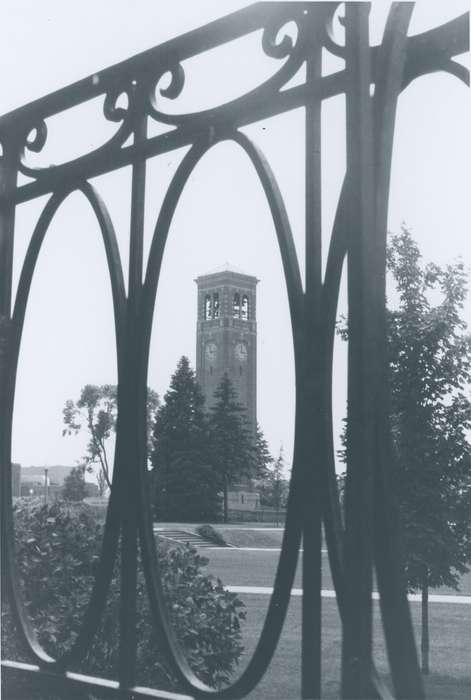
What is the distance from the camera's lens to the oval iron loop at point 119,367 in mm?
1828

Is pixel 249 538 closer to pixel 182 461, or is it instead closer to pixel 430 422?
pixel 182 461

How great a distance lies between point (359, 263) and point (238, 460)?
44.5 m

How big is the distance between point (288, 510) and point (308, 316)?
0.33 meters

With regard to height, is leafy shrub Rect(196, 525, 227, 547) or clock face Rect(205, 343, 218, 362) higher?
clock face Rect(205, 343, 218, 362)

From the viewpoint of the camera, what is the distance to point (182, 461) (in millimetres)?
40219

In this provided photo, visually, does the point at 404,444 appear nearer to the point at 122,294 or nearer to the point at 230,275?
the point at 122,294

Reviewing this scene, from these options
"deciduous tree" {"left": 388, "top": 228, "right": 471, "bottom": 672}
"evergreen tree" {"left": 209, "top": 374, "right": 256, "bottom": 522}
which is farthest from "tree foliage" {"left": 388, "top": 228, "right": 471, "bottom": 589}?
"evergreen tree" {"left": 209, "top": 374, "right": 256, "bottom": 522}

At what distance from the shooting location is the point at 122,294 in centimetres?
187

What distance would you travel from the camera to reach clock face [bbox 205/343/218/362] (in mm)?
72188

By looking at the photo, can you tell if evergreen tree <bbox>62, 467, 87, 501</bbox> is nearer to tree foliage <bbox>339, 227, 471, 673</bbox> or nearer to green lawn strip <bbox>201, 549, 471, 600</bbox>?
green lawn strip <bbox>201, 549, 471, 600</bbox>

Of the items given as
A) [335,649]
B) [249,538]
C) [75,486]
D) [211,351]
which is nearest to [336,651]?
[335,649]

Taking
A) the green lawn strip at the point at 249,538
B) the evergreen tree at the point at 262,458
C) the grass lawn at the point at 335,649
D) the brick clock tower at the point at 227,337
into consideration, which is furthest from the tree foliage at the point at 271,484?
the grass lawn at the point at 335,649

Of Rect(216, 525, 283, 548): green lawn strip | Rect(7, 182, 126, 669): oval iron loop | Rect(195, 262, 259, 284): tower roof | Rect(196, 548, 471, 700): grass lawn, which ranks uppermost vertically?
Rect(195, 262, 259, 284): tower roof

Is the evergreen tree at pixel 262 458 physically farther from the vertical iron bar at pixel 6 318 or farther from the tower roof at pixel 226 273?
the vertical iron bar at pixel 6 318
